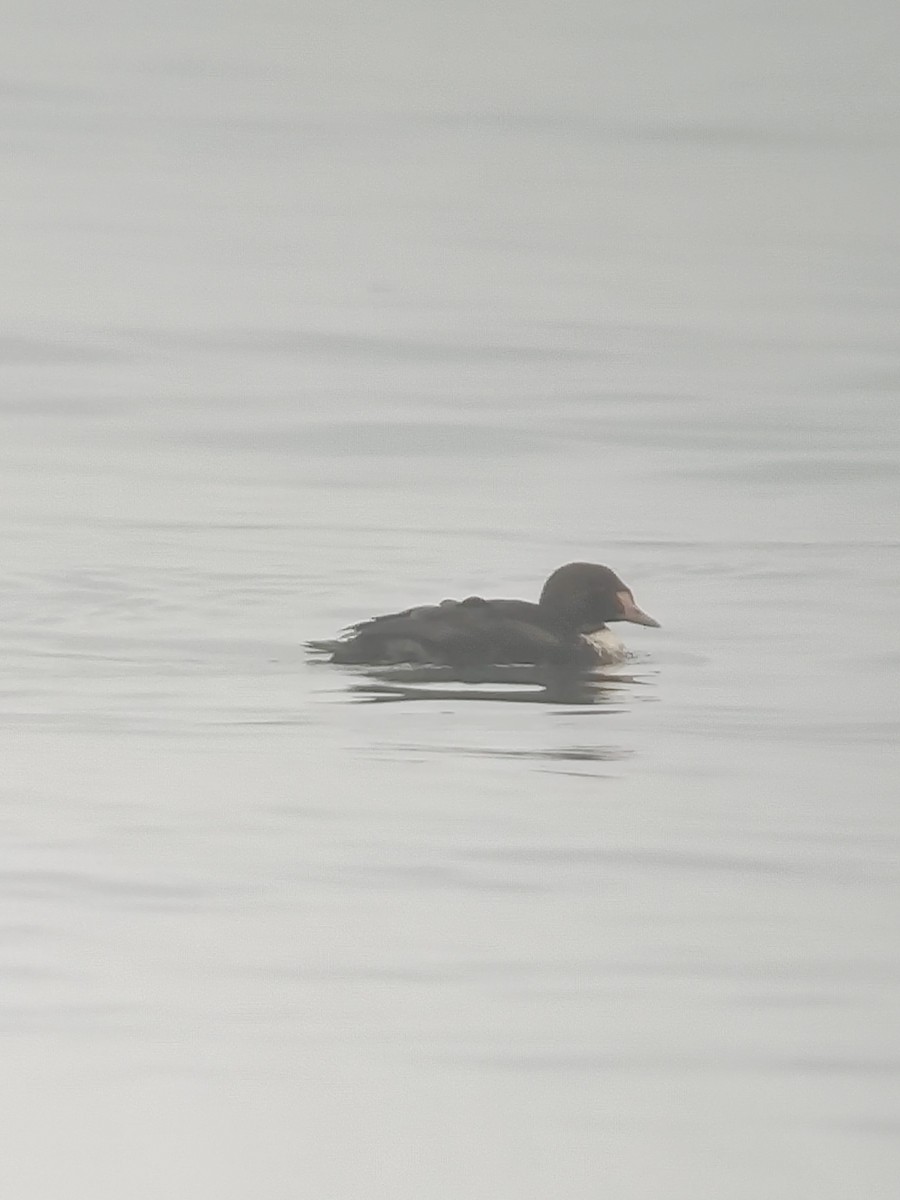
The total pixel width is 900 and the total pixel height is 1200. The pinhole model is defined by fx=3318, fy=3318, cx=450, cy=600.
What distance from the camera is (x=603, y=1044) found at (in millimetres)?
6555

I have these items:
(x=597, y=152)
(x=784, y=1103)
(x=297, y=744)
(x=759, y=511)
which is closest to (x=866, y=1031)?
(x=784, y=1103)

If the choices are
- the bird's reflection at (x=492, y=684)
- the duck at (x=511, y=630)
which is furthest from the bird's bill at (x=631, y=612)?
the bird's reflection at (x=492, y=684)

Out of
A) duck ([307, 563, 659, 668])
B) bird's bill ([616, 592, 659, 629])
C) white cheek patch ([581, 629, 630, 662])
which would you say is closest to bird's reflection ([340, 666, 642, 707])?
duck ([307, 563, 659, 668])

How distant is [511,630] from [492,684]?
0.30 meters

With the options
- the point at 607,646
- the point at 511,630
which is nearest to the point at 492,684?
the point at 511,630

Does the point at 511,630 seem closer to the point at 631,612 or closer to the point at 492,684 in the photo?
the point at 492,684

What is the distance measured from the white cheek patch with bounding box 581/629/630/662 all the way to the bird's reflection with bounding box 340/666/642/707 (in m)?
0.16

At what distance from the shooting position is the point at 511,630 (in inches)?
430

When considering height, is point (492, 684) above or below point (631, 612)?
below

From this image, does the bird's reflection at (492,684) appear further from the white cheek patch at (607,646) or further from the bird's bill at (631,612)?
the bird's bill at (631,612)

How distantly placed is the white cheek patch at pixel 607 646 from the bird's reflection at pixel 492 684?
16 cm

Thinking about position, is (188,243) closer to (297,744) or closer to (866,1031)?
(297,744)

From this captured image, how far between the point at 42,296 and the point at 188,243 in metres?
4.80

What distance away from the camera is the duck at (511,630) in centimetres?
1070
